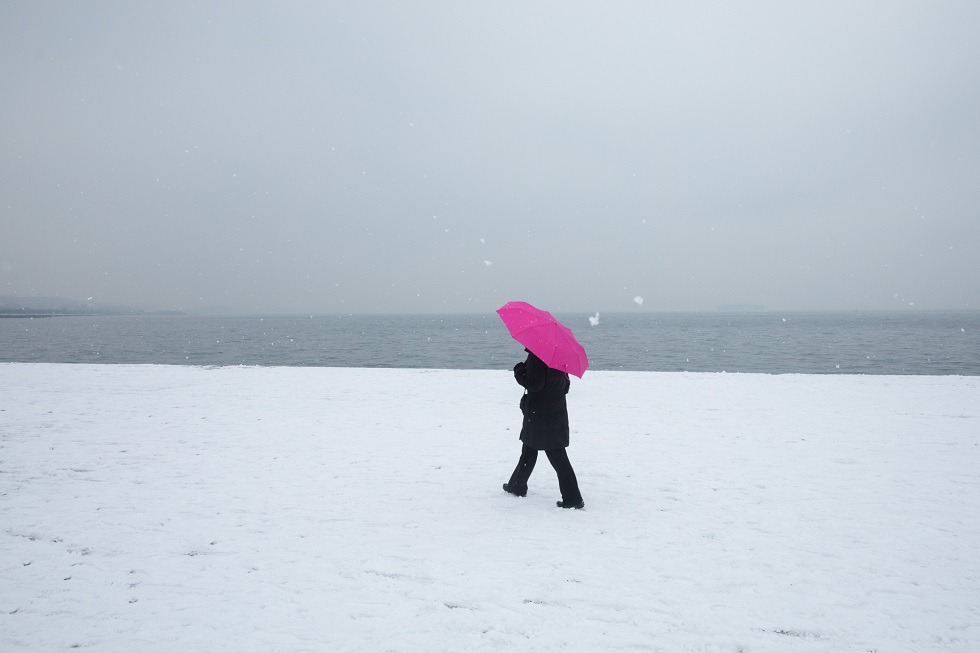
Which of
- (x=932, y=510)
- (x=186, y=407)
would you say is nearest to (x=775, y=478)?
(x=932, y=510)

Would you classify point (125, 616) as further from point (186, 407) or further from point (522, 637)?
point (186, 407)

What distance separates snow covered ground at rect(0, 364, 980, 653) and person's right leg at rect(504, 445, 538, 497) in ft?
0.50

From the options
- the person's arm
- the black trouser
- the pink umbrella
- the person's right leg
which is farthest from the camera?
the person's right leg

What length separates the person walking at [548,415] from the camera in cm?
578

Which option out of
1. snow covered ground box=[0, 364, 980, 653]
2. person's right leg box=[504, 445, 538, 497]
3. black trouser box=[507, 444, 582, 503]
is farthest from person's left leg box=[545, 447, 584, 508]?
person's right leg box=[504, 445, 538, 497]

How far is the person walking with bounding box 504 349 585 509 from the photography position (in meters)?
5.78

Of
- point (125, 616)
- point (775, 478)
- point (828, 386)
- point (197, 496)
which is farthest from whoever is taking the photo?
point (828, 386)

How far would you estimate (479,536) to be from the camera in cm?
542

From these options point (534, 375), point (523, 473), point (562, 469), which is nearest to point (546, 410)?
point (534, 375)

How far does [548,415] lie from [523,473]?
3.30ft

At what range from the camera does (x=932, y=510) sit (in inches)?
237

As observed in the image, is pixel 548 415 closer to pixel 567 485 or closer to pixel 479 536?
pixel 567 485

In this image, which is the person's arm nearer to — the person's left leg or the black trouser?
the black trouser

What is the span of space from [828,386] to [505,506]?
13683 millimetres
